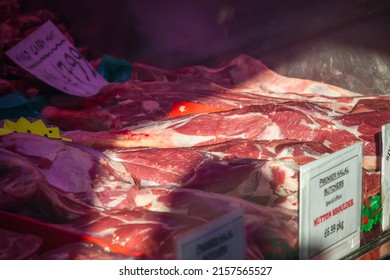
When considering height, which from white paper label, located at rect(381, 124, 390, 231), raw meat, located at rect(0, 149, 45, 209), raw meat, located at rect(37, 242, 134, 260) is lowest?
white paper label, located at rect(381, 124, 390, 231)

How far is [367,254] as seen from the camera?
2678 millimetres

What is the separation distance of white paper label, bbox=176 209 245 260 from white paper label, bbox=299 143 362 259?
0.30 meters

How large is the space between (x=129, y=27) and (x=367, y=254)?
1.69 metres

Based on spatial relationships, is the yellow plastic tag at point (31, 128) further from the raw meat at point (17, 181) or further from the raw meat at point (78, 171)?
the raw meat at point (17, 181)

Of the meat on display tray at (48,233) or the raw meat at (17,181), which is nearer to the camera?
the meat on display tray at (48,233)

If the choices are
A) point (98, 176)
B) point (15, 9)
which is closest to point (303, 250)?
point (98, 176)

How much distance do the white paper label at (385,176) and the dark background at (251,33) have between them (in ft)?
2.57

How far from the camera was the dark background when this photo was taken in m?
3.44

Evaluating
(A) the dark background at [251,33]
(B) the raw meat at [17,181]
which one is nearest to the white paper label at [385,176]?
(A) the dark background at [251,33]

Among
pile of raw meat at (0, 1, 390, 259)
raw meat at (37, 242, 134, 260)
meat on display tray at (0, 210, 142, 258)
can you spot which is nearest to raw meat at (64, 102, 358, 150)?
pile of raw meat at (0, 1, 390, 259)

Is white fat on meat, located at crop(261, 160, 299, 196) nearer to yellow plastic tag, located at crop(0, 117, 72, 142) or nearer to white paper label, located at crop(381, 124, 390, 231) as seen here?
white paper label, located at crop(381, 124, 390, 231)

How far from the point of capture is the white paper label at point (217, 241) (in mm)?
1856

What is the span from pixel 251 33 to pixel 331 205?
58.2 inches
